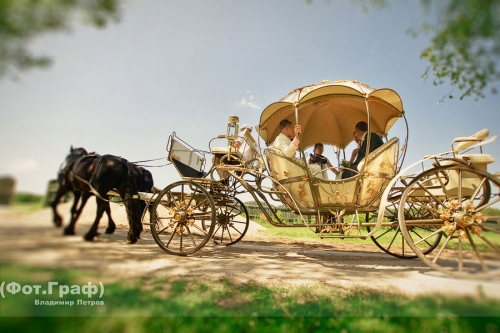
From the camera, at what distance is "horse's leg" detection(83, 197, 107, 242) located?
1.94 m

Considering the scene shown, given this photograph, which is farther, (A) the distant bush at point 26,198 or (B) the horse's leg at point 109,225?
(B) the horse's leg at point 109,225

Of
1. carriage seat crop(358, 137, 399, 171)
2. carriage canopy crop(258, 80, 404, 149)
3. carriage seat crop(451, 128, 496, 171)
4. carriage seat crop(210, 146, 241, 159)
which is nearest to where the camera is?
carriage seat crop(451, 128, 496, 171)

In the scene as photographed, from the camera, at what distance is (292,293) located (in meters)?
1.99

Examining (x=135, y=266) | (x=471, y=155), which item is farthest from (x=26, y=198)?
(x=471, y=155)

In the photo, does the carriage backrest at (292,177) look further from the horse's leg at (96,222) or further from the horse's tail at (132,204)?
the horse's leg at (96,222)

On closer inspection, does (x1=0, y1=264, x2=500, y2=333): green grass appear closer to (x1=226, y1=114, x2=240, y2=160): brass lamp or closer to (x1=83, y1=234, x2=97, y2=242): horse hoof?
(x1=83, y1=234, x2=97, y2=242): horse hoof

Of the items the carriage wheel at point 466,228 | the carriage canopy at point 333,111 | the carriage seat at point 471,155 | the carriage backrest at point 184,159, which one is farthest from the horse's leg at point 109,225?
the carriage seat at point 471,155

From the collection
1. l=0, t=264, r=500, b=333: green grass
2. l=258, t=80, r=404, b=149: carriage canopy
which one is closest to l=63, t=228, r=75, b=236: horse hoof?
l=0, t=264, r=500, b=333: green grass

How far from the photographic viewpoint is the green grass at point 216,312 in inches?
53.7

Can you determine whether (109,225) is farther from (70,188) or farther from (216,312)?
(216,312)

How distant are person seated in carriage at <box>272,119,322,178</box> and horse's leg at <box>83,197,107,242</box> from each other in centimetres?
217

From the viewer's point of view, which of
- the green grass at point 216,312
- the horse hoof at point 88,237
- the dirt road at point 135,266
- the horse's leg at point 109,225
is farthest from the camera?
the horse's leg at point 109,225

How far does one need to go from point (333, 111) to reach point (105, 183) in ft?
12.9

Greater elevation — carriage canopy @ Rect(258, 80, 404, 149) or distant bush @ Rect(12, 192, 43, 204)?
carriage canopy @ Rect(258, 80, 404, 149)
